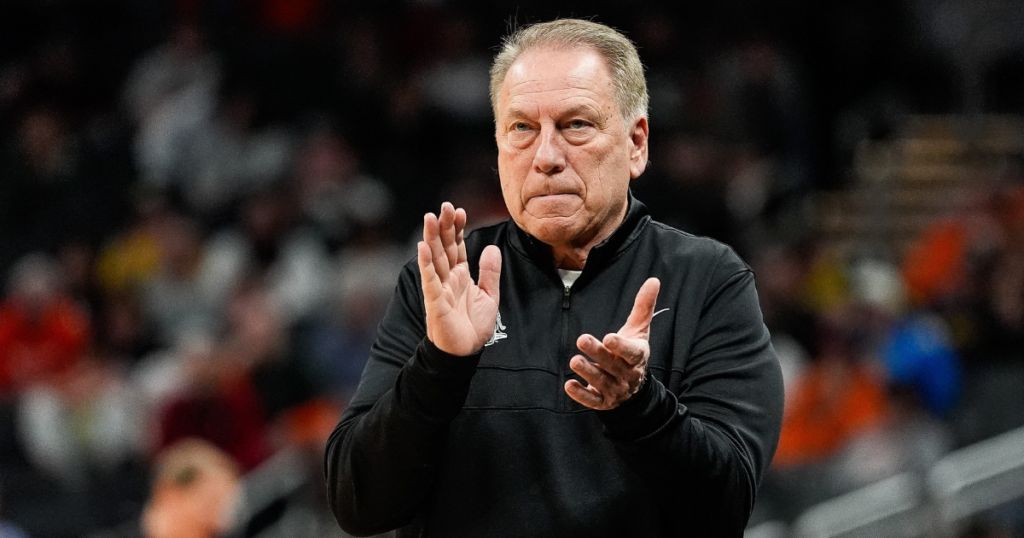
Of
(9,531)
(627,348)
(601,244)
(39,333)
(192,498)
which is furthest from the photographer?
(39,333)

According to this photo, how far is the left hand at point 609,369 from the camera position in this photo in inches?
67.4

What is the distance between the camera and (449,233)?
1.90 m

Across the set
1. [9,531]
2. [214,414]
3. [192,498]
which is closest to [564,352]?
[192,498]

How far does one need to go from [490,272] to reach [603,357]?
0.32 meters

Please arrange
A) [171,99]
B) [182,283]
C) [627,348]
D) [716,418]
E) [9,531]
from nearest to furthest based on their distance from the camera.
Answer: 1. [627,348]
2. [716,418]
3. [9,531]
4. [182,283]
5. [171,99]

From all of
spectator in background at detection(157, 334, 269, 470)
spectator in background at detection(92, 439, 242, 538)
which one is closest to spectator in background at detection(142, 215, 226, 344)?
spectator in background at detection(157, 334, 269, 470)

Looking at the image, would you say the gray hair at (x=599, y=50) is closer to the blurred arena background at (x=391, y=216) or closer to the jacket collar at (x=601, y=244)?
the jacket collar at (x=601, y=244)

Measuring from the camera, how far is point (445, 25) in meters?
9.69

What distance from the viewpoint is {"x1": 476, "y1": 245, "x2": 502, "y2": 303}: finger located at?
1968mm

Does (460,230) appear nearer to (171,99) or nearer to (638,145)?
(638,145)

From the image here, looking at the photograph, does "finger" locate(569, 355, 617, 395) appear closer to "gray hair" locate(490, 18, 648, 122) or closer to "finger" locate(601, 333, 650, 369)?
"finger" locate(601, 333, 650, 369)

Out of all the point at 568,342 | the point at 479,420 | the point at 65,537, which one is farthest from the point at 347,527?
the point at 65,537

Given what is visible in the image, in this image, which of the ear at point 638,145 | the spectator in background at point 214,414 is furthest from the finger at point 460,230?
the spectator in background at point 214,414

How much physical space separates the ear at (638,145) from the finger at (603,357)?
20.9 inches
